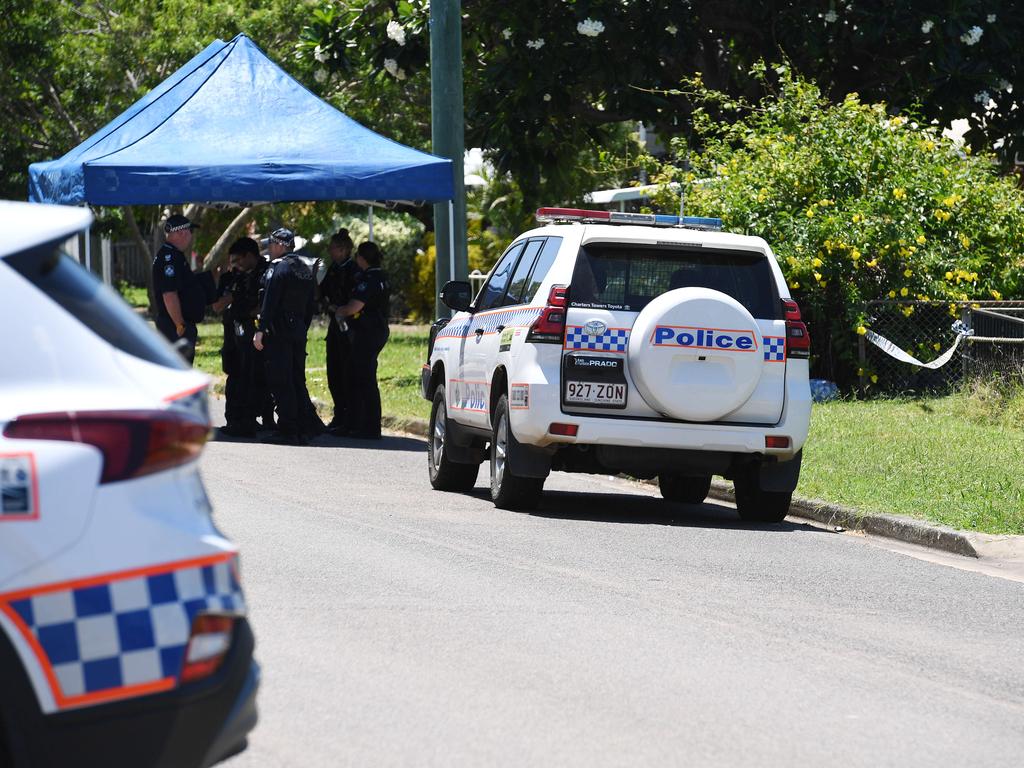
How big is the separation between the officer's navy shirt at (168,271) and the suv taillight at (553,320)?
Answer: 5043 millimetres

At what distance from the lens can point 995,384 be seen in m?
16.6

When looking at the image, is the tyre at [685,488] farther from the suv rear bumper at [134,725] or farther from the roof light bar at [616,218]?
the suv rear bumper at [134,725]

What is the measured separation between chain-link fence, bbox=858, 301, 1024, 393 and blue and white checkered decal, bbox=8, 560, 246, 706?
561 inches

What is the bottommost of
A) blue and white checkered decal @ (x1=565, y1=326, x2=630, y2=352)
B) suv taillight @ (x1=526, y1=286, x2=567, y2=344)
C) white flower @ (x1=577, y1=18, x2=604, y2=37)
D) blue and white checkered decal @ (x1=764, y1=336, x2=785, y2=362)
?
blue and white checkered decal @ (x1=764, y1=336, x2=785, y2=362)

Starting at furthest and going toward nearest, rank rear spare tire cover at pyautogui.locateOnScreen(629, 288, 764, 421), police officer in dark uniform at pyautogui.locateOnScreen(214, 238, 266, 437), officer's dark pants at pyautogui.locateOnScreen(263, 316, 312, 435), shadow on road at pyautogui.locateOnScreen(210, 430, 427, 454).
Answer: police officer in dark uniform at pyautogui.locateOnScreen(214, 238, 266, 437) < shadow on road at pyautogui.locateOnScreen(210, 430, 427, 454) < officer's dark pants at pyautogui.locateOnScreen(263, 316, 312, 435) < rear spare tire cover at pyautogui.locateOnScreen(629, 288, 764, 421)

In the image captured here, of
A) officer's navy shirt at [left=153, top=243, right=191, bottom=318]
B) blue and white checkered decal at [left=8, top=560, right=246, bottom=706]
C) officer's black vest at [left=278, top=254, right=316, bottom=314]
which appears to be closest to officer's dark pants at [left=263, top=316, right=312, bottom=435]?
officer's black vest at [left=278, top=254, right=316, bottom=314]

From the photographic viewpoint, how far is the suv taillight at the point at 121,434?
3.68 meters

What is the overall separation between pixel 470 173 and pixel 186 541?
3470cm

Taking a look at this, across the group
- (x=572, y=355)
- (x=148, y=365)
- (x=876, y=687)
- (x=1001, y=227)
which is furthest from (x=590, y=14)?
(x=148, y=365)

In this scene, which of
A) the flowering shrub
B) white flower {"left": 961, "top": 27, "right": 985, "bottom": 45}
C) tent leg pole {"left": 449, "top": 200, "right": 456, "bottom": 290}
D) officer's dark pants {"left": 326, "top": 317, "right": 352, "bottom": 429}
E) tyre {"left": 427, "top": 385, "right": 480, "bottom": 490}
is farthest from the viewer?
white flower {"left": 961, "top": 27, "right": 985, "bottom": 45}

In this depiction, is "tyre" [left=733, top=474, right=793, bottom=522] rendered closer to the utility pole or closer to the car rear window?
the utility pole

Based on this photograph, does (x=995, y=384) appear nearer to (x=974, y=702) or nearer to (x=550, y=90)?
(x=550, y=90)

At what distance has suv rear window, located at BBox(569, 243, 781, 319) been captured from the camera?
11.0m

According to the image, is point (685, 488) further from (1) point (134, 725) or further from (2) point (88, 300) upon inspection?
(1) point (134, 725)
